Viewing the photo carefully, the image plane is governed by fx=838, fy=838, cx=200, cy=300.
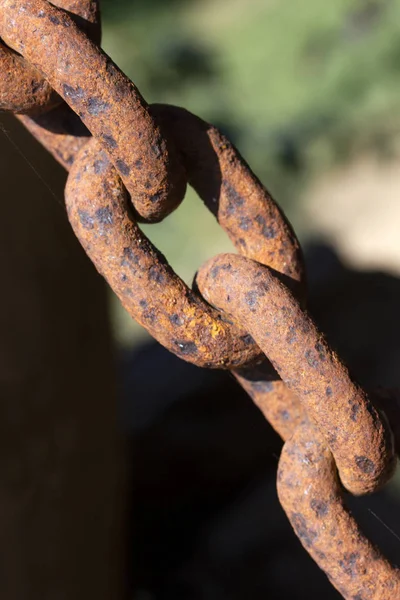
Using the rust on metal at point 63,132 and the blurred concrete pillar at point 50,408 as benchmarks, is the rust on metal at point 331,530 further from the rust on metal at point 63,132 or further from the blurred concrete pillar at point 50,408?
the blurred concrete pillar at point 50,408

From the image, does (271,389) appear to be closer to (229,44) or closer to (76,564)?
(76,564)

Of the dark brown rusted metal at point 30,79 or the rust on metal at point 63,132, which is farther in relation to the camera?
the rust on metal at point 63,132

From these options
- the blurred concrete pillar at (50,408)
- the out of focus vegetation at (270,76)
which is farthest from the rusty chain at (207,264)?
the out of focus vegetation at (270,76)

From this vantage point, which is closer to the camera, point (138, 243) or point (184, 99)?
point (138, 243)

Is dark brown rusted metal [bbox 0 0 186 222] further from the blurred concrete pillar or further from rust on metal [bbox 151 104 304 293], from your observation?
the blurred concrete pillar

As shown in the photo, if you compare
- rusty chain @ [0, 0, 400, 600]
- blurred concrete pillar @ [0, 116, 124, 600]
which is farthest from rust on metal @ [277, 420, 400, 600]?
blurred concrete pillar @ [0, 116, 124, 600]

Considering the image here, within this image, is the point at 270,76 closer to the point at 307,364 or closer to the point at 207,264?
the point at 207,264

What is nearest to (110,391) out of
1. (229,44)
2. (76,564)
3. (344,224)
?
(76,564)
